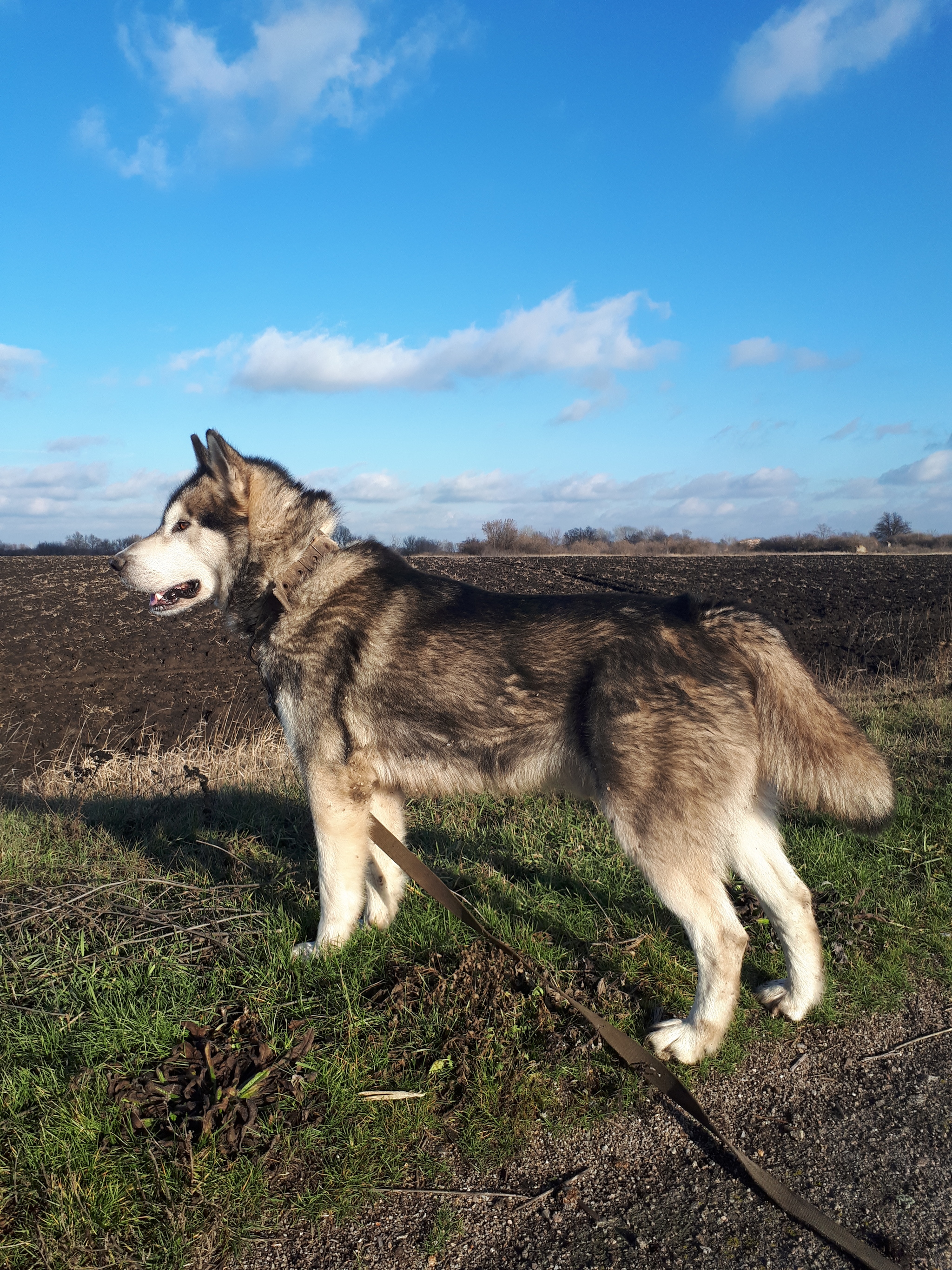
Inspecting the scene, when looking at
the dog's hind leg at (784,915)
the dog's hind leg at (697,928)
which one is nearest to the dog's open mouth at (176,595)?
the dog's hind leg at (697,928)

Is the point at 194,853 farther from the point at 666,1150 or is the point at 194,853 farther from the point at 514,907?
the point at 666,1150

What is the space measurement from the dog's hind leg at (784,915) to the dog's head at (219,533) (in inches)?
121

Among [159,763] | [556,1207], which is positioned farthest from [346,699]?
[159,763]

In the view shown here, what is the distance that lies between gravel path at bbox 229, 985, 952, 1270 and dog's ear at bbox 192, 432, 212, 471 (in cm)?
405

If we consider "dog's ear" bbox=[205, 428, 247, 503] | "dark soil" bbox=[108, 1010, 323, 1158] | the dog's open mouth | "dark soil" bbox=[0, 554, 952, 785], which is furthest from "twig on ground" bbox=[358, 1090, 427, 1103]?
"dog's ear" bbox=[205, 428, 247, 503]

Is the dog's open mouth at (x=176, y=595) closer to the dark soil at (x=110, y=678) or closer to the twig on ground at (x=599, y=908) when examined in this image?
the twig on ground at (x=599, y=908)

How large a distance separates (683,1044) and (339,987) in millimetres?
1656

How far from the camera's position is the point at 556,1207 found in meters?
2.69

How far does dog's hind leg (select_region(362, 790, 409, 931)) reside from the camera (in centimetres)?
453

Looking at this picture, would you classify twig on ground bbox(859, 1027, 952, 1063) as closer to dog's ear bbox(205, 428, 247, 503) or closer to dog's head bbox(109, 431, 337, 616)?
dog's head bbox(109, 431, 337, 616)

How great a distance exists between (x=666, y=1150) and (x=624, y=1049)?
1.22 feet

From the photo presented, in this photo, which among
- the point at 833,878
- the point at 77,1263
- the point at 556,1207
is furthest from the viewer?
the point at 833,878

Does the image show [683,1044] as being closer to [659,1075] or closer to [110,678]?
[659,1075]

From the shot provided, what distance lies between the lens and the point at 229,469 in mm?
4684
